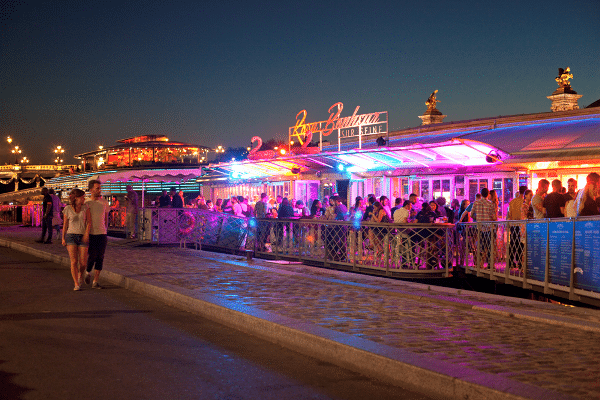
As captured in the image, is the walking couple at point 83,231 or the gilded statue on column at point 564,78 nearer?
the walking couple at point 83,231

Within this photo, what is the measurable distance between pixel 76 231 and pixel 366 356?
688cm

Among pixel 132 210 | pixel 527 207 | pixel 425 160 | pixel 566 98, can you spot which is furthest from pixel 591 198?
pixel 566 98

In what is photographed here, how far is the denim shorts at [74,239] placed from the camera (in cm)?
1046

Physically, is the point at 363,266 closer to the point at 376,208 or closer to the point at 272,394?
the point at 376,208

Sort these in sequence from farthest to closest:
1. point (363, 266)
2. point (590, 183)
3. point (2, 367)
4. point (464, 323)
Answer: point (363, 266) < point (590, 183) < point (464, 323) < point (2, 367)

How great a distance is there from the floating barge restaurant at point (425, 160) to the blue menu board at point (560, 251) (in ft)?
24.5

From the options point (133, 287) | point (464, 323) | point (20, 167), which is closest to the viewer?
point (464, 323)

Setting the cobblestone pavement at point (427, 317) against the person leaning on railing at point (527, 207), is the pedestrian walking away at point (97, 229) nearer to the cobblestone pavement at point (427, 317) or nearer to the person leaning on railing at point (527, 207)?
the cobblestone pavement at point (427, 317)

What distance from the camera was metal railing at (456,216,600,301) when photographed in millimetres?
8336

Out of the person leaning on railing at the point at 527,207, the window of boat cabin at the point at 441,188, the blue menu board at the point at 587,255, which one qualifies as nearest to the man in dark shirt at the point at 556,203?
the person leaning on railing at the point at 527,207

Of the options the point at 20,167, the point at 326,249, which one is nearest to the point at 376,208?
the point at 326,249

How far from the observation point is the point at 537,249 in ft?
32.2

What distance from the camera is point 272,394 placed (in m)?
4.77

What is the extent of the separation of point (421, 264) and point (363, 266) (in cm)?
142
